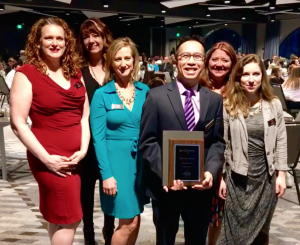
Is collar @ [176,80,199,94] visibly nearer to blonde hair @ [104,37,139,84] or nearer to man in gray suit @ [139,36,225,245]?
man in gray suit @ [139,36,225,245]

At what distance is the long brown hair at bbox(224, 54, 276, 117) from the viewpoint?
2.24m

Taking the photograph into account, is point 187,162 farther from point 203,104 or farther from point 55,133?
point 55,133

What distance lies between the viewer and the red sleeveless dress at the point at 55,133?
1.94m

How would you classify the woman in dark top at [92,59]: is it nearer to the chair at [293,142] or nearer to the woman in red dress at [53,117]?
the woman in red dress at [53,117]

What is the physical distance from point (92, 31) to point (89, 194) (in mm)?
1007

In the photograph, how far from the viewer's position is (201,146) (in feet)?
5.87

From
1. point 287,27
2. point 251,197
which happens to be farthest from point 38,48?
point 287,27

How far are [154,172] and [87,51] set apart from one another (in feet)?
3.09

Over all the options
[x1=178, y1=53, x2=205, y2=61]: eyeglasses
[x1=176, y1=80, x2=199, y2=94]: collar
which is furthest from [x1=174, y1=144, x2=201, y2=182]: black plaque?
[x1=178, y1=53, x2=205, y2=61]: eyeglasses

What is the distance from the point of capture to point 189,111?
190 centimetres

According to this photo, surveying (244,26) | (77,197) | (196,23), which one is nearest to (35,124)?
(77,197)

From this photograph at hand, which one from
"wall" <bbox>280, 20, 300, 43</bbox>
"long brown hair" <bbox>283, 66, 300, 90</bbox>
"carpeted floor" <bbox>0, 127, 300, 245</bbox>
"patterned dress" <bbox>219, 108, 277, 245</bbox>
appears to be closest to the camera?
"patterned dress" <bbox>219, 108, 277, 245</bbox>

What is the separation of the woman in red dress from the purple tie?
0.53 meters

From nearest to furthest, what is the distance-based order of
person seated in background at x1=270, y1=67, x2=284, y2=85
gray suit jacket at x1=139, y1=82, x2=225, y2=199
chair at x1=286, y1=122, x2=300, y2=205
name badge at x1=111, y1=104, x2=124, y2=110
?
gray suit jacket at x1=139, y1=82, x2=225, y2=199 < name badge at x1=111, y1=104, x2=124, y2=110 < chair at x1=286, y1=122, x2=300, y2=205 < person seated in background at x1=270, y1=67, x2=284, y2=85
